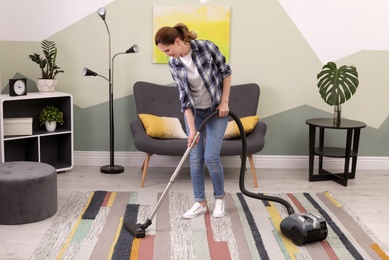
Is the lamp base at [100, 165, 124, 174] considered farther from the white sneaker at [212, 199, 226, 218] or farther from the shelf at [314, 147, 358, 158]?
the shelf at [314, 147, 358, 158]

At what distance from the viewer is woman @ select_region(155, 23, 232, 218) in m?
3.07

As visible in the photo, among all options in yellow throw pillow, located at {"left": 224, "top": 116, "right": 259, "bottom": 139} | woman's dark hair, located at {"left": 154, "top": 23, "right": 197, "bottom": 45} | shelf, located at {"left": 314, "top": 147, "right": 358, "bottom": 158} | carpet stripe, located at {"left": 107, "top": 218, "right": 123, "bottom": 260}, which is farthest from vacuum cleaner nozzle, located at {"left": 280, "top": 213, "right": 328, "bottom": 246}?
shelf, located at {"left": 314, "top": 147, "right": 358, "bottom": 158}

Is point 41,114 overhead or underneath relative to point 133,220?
overhead

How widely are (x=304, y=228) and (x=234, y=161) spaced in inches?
78.1

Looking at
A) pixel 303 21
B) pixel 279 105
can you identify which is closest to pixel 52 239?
pixel 279 105

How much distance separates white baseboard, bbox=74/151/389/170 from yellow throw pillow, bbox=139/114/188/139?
0.47 metres

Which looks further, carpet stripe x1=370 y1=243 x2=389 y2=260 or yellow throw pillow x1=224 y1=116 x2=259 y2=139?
yellow throw pillow x1=224 y1=116 x2=259 y2=139

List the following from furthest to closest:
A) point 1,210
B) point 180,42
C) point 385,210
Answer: point 385,210, point 1,210, point 180,42

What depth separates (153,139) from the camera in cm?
425

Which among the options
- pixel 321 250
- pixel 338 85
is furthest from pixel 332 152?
pixel 321 250

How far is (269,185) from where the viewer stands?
4406 millimetres

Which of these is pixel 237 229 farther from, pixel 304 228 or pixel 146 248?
pixel 146 248

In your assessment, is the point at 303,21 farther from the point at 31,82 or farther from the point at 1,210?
the point at 1,210

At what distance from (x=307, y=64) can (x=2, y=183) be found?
9.14 ft
